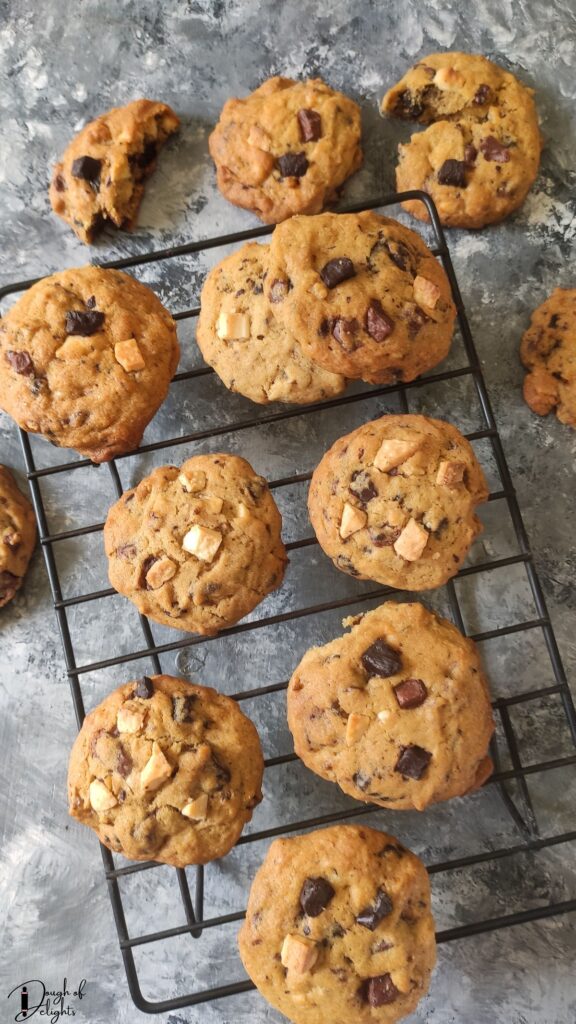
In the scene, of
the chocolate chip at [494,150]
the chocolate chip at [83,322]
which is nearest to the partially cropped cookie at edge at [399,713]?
the chocolate chip at [83,322]

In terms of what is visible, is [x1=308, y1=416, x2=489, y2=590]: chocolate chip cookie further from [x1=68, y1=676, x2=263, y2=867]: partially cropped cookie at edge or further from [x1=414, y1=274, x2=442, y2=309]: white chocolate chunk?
[x1=68, y1=676, x2=263, y2=867]: partially cropped cookie at edge

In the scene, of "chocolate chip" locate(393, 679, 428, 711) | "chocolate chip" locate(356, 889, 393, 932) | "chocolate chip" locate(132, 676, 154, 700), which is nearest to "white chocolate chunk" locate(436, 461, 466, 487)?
"chocolate chip" locate(393, 679, 428, 711)

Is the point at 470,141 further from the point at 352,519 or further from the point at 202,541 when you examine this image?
the point at 202,541

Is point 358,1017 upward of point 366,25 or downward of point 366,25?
downward

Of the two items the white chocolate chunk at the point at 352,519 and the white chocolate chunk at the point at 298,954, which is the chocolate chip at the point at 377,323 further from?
the white chocolate chunk at the point at 298,954

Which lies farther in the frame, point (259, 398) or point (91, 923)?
point (91, 923)

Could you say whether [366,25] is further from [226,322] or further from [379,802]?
[379,802]

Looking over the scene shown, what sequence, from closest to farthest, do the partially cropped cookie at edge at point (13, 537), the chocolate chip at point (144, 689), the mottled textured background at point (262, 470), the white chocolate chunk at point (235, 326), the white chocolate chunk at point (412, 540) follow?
the white chocolate chunk at point (412, 540)
the chocolate chip at point (144, 689)
the white chocolate chunk at point (235, 326)
the mottled textured background at point (262, 470)
the partially cropped cookie at edge at point (13, 537)

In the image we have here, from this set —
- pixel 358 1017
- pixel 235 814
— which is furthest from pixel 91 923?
pixel 358 1017
